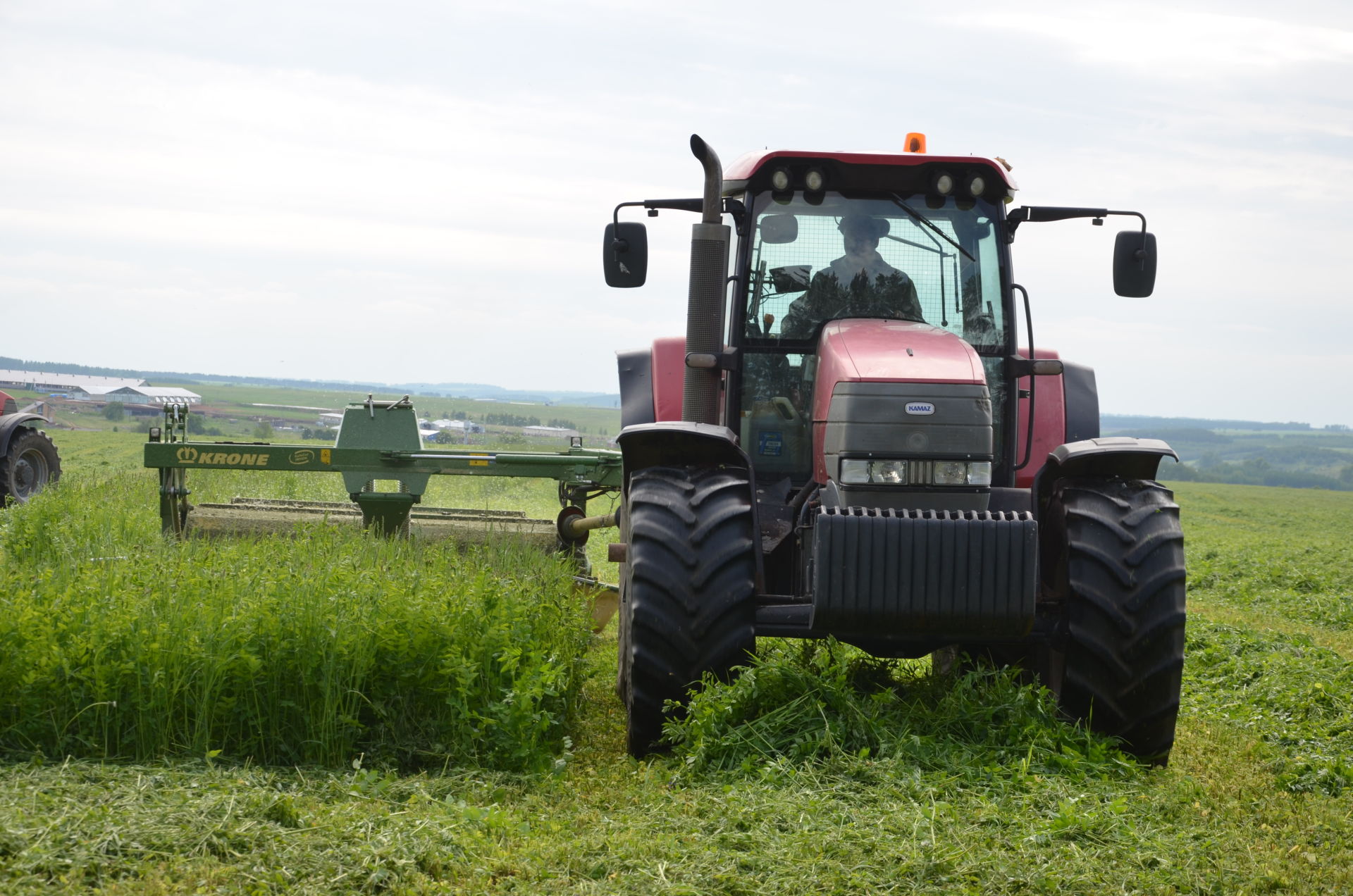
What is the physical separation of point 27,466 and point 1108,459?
1302cm

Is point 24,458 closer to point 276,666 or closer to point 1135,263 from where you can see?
point 276,666

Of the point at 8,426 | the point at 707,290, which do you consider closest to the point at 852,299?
the point at 707,290

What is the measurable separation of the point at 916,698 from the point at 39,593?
405 centimetres

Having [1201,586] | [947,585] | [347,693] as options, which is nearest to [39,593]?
[347,693]

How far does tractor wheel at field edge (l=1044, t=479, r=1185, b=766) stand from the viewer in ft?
17.1

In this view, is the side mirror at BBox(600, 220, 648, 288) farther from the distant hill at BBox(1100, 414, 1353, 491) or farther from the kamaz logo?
the distant hill at BBox(1100, 414, 1353, 491)

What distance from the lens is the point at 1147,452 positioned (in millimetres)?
5488

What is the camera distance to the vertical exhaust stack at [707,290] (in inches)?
A: 233

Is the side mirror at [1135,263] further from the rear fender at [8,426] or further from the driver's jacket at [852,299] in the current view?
the rear fender at [8,426]

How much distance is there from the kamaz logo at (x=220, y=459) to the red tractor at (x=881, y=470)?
9.92ft

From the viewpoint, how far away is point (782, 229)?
6.28 meters

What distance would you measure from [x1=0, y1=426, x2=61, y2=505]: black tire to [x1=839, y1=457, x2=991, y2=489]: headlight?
11.5 meters

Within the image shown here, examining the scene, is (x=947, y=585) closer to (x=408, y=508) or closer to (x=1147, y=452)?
(x=1147, y=452)

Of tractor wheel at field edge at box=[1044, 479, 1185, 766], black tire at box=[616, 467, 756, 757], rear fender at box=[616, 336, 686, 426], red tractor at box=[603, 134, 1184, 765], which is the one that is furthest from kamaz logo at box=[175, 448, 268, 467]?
tractor wheel at field edge at box=[1044, 479, 1185, 766]
